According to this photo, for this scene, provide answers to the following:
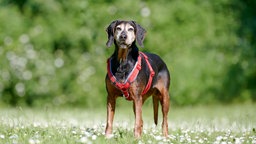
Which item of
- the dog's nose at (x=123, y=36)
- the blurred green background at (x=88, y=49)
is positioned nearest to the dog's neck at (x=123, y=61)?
the dog's nose at (x=123, y=36)

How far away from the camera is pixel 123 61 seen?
8.01m

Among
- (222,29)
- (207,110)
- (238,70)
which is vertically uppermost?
(222,29)

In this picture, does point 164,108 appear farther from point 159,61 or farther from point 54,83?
point 54,83

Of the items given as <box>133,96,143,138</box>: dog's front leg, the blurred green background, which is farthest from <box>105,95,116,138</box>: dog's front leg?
the blurred green background

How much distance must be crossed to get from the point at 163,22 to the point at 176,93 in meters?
2.13

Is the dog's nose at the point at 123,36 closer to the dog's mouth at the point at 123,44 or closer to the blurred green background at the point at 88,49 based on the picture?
the dog's mouth at the point at 123,44

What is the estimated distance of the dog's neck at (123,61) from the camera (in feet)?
26.1

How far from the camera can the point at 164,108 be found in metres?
8.82

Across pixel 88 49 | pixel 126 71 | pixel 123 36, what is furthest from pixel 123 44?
pixel 88 49

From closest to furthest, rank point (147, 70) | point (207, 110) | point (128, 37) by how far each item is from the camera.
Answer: point (128, 37), point (147, 70), point (207, 110)

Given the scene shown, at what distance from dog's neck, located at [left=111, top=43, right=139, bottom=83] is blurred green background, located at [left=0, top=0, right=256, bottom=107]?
29.9ft

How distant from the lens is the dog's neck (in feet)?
26.1

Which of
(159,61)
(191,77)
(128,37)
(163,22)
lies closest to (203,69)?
(191,77)

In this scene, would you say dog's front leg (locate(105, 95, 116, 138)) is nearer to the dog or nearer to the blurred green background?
the dog
